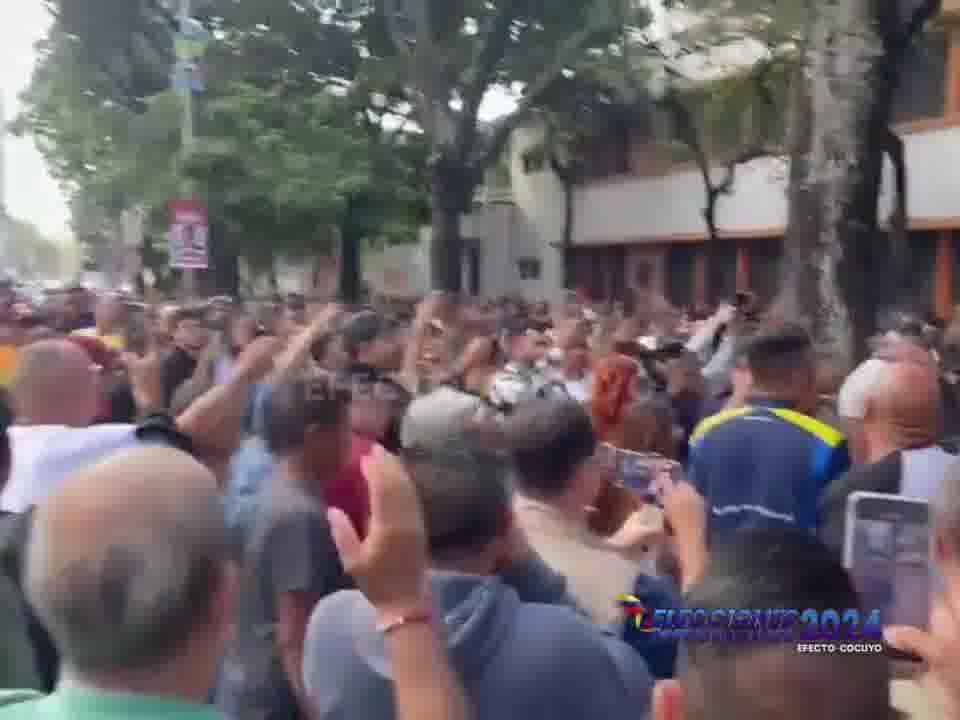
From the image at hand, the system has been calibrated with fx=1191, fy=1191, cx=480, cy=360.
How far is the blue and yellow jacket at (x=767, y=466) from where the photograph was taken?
3.80m

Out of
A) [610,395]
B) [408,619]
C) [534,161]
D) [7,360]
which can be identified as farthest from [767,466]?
[534,161]

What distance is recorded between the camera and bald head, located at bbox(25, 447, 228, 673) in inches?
64.9

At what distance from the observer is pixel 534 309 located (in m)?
15.0

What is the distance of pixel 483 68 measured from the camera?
21.5m

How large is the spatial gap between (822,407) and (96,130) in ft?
71.3

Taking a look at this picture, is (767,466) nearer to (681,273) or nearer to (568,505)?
(568,505)

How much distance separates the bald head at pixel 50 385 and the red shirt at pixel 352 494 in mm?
1095

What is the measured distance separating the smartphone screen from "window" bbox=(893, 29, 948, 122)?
18.5 m

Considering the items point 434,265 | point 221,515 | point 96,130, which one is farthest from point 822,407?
point 96,130

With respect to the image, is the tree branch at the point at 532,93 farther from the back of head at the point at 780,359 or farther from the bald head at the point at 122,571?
the bald head at the point at 122,571

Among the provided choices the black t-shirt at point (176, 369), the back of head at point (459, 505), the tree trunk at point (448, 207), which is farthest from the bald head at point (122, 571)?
the tree trunk at point (448, 207)

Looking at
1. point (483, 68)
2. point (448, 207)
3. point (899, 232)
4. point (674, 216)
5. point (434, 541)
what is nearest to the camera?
point (434, 541)

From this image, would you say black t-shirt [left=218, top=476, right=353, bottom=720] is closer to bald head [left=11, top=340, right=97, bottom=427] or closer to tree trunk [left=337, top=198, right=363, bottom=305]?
bald head [left=11, top=340, right=97, bottom=427]

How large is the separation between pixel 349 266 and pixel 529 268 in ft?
25.8
